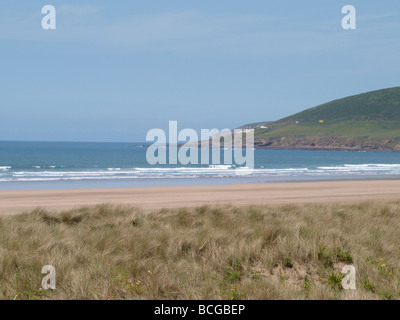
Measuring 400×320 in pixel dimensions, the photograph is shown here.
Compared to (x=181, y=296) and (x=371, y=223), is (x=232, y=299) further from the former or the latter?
(x=371, y=223)

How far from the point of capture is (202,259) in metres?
7.52

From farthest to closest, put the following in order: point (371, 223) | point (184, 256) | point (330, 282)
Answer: point (371, 223), point (184, 256), point (330, 282)

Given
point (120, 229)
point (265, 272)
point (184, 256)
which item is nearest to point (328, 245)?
point (265, 272)

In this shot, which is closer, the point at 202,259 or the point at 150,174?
the point at 202,259

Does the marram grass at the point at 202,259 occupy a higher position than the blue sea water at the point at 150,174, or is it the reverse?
the marram grass at the point at 202,259

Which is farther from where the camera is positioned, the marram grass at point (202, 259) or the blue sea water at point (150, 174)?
the blue sea water at point (150, 174)

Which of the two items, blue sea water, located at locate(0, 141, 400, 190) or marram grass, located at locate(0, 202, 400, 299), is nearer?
marram grass, located at locate(0, 202, 400, 299)

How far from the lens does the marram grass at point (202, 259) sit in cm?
605

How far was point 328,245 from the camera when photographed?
7746 mm

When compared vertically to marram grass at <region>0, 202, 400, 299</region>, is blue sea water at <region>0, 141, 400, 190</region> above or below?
below

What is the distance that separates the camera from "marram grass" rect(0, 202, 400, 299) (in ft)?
19.9

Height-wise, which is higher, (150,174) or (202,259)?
(202,259)
